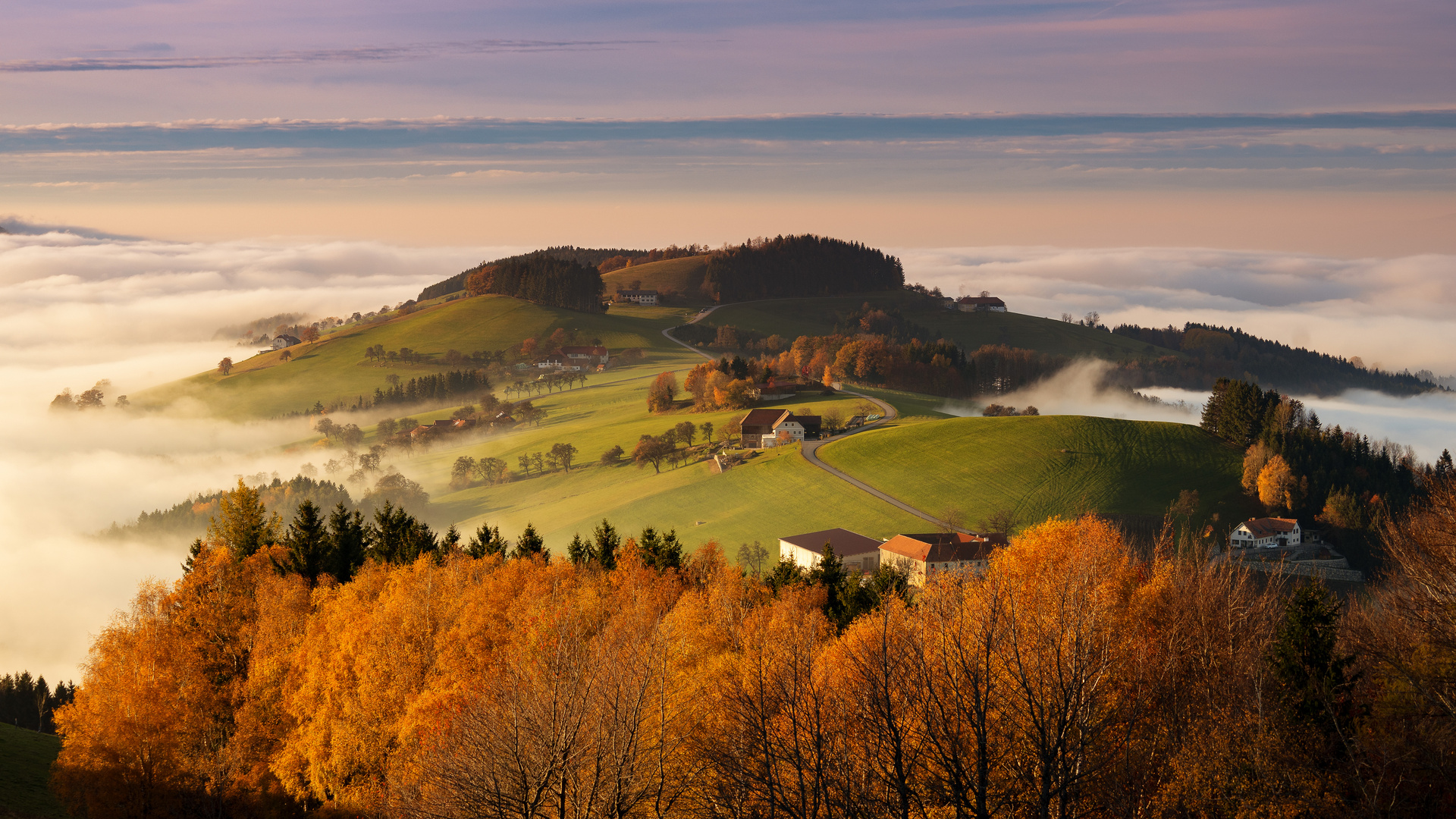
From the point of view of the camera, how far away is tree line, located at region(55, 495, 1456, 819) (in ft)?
83.5

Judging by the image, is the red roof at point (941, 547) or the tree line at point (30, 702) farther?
the tree line at point (30, 702)

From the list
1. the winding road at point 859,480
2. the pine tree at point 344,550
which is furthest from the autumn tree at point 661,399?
the pine tree at point 344,550

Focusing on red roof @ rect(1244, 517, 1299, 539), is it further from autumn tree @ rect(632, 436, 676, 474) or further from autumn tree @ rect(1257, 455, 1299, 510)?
autumn tree @ rect(632, 436, 676, 474)

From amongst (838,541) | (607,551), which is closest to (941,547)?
(838,541)

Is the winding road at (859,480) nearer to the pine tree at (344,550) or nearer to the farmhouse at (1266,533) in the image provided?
the farmhouse at (1266,533)

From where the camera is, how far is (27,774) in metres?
54.4

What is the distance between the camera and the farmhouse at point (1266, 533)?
395 feet

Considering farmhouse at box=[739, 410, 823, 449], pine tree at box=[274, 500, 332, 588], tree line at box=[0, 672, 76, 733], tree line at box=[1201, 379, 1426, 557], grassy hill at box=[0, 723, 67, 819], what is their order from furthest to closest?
farmhouse at box=[739, 410, 823, 449]
tree line at box=[1201, 379, 1426, 557]
tree line at box=[0, 672, 76, 733]
pine tree at box=[274, 500, 332, 588]
grassy hill at box=[0, 723, 67, 819]

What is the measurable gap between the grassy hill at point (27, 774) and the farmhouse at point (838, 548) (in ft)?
207

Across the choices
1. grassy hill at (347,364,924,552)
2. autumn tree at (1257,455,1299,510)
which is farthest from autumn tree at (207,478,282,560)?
autumn tree at (1257,455,1299,510)

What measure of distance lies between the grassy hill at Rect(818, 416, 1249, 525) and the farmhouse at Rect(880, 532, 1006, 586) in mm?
18916

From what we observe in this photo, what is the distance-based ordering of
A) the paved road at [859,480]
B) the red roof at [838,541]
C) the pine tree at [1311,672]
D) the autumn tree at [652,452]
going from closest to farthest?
the pine tree at [1311,672] < the red roof at [838,541] < the paved road at [859,480] < the autumn tree at [652,452]

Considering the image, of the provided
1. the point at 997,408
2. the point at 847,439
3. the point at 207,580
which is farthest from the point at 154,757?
the point at 997,408

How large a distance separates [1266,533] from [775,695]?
115 metres
